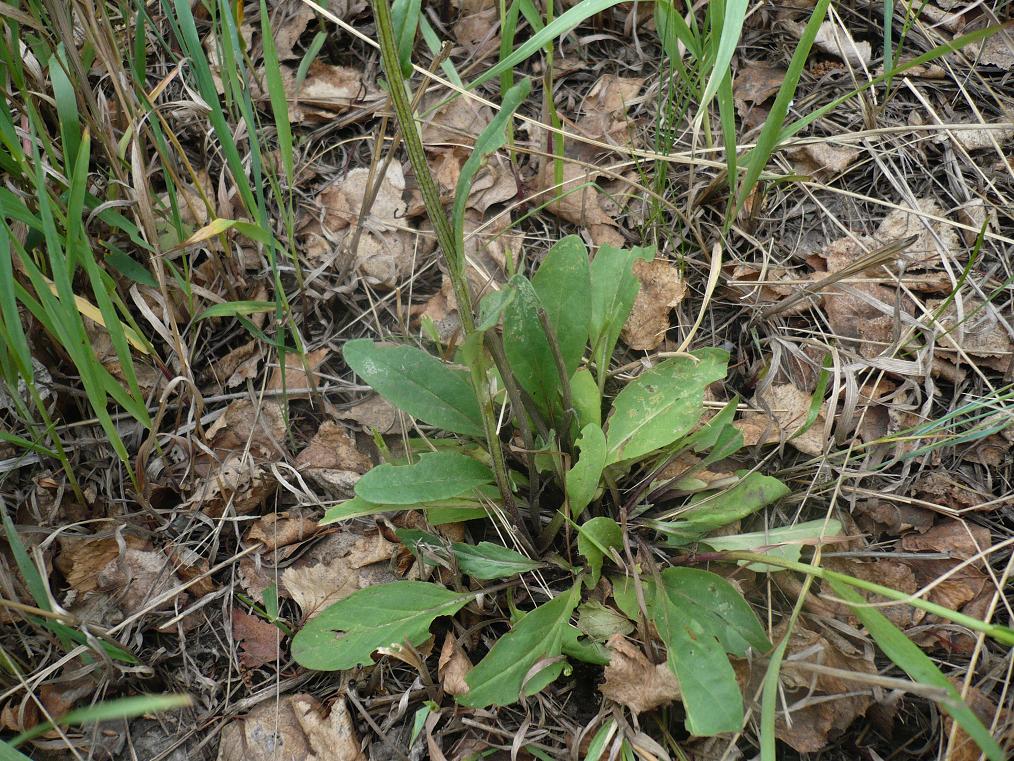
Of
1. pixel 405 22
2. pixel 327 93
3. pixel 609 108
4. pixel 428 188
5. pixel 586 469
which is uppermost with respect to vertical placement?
pixel 405 22

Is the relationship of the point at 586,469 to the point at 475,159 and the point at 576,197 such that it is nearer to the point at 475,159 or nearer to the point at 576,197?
the point at 475,159

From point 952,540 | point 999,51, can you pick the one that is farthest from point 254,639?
point 999,51

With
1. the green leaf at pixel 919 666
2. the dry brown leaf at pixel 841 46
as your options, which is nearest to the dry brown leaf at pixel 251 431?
the green leaf at pixel 919 666

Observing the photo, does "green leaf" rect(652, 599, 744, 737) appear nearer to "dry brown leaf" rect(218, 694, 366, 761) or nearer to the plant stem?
the plant stem

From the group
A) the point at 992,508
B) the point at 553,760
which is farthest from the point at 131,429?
the point at 992,508

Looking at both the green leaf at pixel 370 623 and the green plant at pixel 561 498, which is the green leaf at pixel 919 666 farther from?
the green leaf at pixel 370 623

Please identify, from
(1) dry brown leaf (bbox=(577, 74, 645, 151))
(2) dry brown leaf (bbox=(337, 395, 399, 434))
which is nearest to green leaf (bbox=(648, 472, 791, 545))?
(2) dry brown leaf (bbox=(337, 395, 399, 434))
